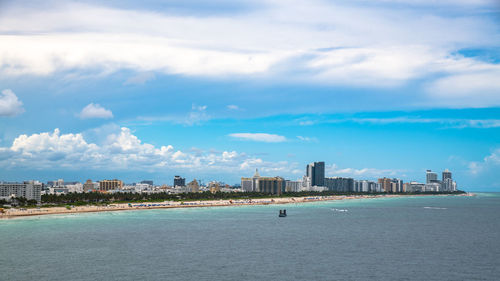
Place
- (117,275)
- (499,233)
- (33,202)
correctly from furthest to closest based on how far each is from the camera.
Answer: (33,202) → (499,233) → (117,275)

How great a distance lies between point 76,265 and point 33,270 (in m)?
4.81

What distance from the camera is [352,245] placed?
74.0 m

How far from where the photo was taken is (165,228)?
98.0 meters

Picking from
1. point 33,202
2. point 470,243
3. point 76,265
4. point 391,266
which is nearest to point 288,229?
point 470,243

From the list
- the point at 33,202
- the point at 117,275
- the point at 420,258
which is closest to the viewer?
the point at 117,275

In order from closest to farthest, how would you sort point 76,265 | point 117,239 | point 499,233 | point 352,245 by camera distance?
point 76,265
point 352,245
point 117,239
point 499,233

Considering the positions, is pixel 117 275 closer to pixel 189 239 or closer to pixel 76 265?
pixel 76 265

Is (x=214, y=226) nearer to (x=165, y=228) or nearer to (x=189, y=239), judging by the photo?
(x=165, y=228)

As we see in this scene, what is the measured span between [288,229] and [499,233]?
42656 millimetres

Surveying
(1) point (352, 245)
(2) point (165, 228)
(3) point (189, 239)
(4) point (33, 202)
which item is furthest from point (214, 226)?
(4) point (33, 202)

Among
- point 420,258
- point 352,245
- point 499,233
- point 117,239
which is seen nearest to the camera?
point 420,258

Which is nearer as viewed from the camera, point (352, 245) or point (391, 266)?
point (391, 266)

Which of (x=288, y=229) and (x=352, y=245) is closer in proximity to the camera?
(x=352, y=245)

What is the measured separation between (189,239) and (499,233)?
62696 millimetres
